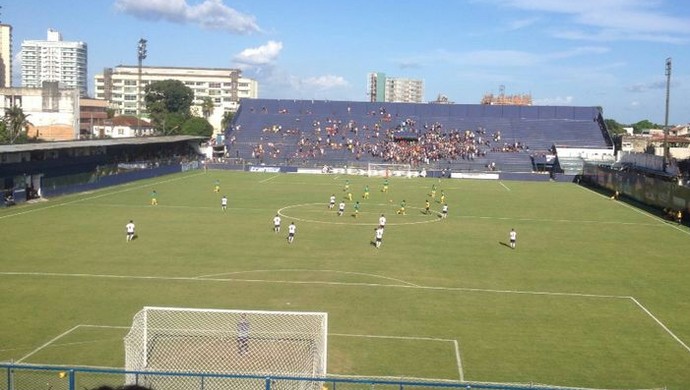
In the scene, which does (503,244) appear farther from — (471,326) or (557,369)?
(557,369)

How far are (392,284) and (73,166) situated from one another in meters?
40.9

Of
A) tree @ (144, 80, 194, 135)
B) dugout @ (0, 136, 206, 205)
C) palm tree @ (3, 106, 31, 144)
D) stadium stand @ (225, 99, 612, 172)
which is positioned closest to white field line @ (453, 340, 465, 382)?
dugout @ (0, 136, 206, 205)

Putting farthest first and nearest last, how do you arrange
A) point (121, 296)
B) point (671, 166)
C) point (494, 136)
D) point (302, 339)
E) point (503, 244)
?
point (494, 136)
point (671, 166)
point (503, 244)
point (121, 296)
point (302, 339)

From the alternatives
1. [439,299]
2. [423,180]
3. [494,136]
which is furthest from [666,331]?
[494,136]

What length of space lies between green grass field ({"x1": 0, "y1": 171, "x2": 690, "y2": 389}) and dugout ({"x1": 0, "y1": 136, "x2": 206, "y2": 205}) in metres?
3.15

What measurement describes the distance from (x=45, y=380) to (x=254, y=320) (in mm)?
5436

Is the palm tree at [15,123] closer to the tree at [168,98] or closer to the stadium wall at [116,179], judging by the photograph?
the stadium wall at [116,179]

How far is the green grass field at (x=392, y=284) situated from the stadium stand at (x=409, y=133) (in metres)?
45.6

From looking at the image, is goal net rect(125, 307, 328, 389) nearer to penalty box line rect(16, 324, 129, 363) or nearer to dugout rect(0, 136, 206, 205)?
penalty box line rect(16, 324, 129, 363)

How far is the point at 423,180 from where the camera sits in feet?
262

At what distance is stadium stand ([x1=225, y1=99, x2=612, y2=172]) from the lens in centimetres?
9425

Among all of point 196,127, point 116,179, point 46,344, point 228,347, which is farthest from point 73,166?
point 196,127

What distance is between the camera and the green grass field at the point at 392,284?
1795 cm

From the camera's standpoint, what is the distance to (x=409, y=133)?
101750 mm
